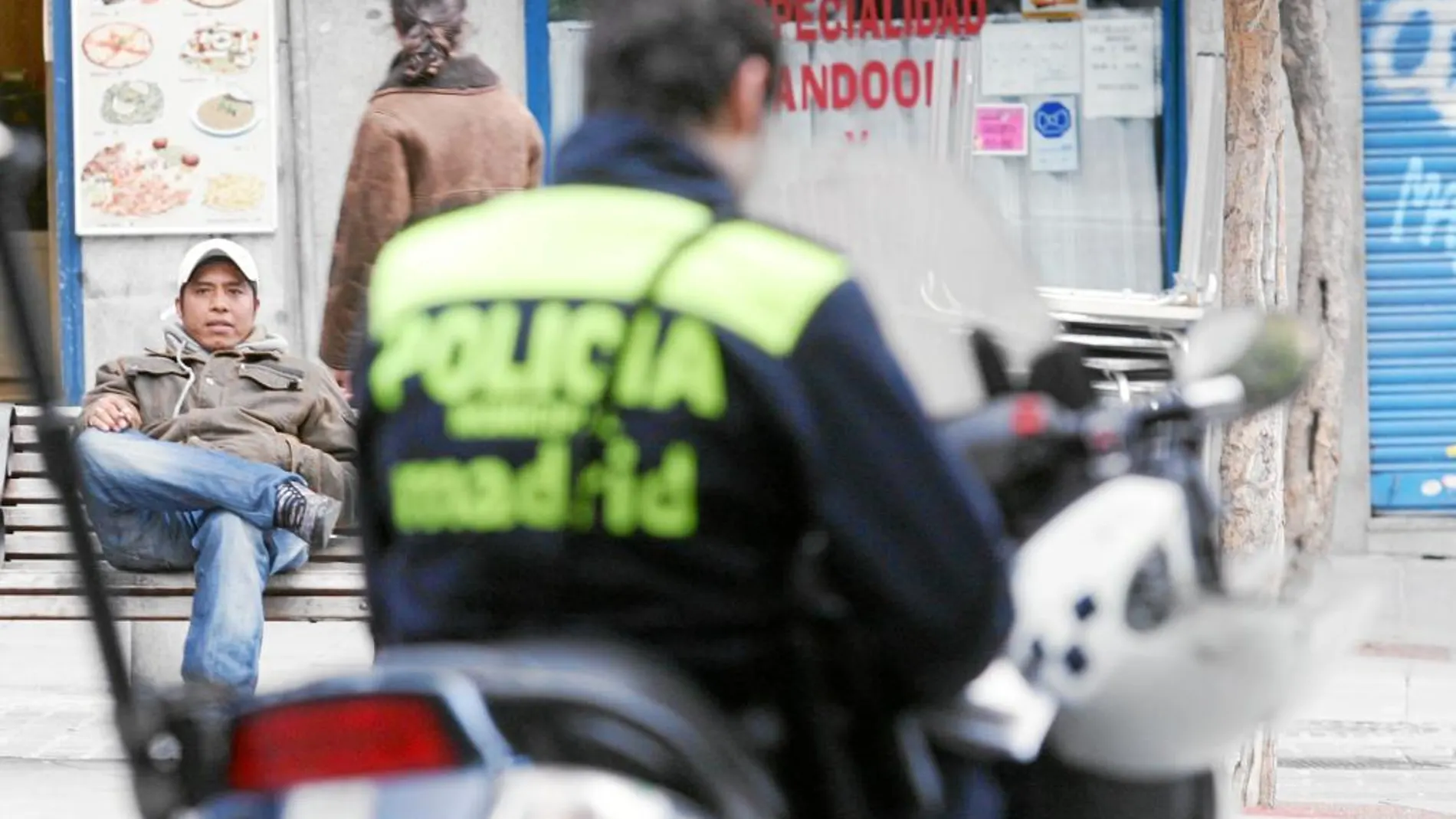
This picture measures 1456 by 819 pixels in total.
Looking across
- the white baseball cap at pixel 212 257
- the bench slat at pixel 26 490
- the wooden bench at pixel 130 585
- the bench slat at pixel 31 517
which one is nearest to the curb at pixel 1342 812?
the wooden bench at pixel 130 585

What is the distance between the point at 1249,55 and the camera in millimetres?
6414

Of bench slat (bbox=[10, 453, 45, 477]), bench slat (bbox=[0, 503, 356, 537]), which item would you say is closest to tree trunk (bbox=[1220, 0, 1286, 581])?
bench slat (bbox=[0, 503, 356, 537])

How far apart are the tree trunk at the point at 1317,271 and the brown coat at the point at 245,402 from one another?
9.04 ft

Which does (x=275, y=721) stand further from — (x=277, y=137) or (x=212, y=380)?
(x=277, y=137)

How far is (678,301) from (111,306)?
935cm

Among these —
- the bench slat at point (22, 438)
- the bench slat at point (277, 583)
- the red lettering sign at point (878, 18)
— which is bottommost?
the bench slat at point (277, 583)

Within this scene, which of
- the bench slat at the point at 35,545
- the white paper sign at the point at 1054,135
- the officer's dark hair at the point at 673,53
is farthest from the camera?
the white paper sign at the point at 1054,135

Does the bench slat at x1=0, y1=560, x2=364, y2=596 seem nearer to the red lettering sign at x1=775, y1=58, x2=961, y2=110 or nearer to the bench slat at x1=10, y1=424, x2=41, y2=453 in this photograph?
the bench slat at x1=10, y1=424, x2=41, y2=453

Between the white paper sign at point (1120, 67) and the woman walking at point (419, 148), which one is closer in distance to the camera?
the woman walking at point (419, 148)

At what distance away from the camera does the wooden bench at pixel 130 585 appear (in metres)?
6.52

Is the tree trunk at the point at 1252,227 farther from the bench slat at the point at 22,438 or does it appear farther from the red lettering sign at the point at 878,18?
the red lettering sign at the point at 878,18

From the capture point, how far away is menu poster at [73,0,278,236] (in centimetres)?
1082

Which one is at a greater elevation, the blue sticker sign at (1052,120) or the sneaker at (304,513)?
the blue sticker sign at (1052,120)

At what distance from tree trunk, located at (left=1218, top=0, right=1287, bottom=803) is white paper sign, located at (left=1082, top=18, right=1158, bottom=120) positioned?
4.54 metres
